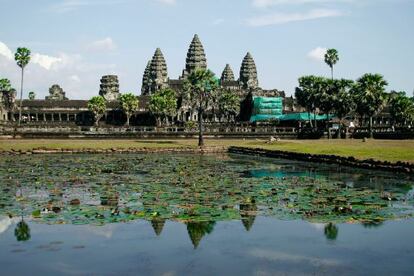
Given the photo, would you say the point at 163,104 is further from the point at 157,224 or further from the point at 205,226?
the point at 205,226

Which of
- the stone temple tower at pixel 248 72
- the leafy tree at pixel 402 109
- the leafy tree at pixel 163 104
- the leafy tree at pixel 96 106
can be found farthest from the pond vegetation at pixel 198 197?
the stone temple tower at pixel 248 72

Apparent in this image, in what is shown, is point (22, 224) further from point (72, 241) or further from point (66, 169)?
point (66, 169)

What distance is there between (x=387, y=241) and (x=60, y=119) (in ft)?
359

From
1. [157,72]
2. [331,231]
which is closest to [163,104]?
[157,72]

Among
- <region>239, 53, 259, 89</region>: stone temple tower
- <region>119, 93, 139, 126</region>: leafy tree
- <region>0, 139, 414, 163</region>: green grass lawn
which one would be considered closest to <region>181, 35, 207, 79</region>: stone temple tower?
<region>239, 53, 259, 89</region>: stone temple tower

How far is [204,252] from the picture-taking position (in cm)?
1259

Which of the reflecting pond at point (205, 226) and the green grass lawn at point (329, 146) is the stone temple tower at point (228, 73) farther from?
the reflecting pond at point (205, 226)

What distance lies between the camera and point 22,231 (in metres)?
14.7

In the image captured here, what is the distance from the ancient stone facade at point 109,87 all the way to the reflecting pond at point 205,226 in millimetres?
121203

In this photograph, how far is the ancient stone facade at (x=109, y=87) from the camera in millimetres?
145500

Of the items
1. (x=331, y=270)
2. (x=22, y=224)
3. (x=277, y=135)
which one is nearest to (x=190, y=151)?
(x=277, y=135)

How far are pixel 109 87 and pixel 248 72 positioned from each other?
38.3 m

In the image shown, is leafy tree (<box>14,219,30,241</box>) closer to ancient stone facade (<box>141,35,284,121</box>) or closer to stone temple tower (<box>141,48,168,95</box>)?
ancient stone facade (<box>141,35,284,121</box>)

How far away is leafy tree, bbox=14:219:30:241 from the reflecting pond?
0.03 meters
